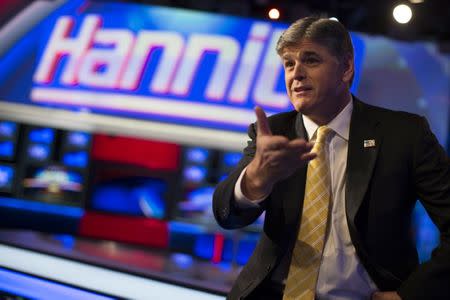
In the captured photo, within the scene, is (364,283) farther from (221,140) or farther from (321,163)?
(221,140)

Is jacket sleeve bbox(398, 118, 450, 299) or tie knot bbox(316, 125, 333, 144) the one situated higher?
tie knot bbox(316, 125, 333, 144)

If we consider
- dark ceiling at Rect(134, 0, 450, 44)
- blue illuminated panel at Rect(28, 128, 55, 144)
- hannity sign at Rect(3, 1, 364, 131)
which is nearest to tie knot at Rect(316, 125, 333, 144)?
hannity sign at Rect(3, 1, 364, 131)

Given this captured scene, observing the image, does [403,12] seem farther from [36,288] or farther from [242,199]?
[242,199]

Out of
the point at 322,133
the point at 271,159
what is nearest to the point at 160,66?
the point at 322,133

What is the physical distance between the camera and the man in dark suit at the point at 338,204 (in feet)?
5.08

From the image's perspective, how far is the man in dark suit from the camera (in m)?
1.55

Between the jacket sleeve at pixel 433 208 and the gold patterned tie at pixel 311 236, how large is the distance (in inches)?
9.8

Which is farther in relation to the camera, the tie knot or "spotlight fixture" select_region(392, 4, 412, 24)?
"spotlight fixture" select_region(392, 4, 412, 24)

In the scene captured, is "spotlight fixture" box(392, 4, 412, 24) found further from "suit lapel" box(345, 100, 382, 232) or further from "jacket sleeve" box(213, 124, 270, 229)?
"jacket sleeve" box(213, 124, 270, 229)

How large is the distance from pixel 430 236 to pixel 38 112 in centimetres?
497

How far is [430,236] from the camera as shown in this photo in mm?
6293

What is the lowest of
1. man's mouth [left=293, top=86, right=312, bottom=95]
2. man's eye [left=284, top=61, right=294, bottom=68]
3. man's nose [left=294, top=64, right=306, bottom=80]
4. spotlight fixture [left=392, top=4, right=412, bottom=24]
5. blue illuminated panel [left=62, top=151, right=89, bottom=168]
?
blue illuminated panel [left=62, top=151, right=89, bottom=168]

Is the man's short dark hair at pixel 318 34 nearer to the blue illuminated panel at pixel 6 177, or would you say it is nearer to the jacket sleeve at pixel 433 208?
the jacket sleeve at pixel 433 208

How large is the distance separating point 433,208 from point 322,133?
0.38m
